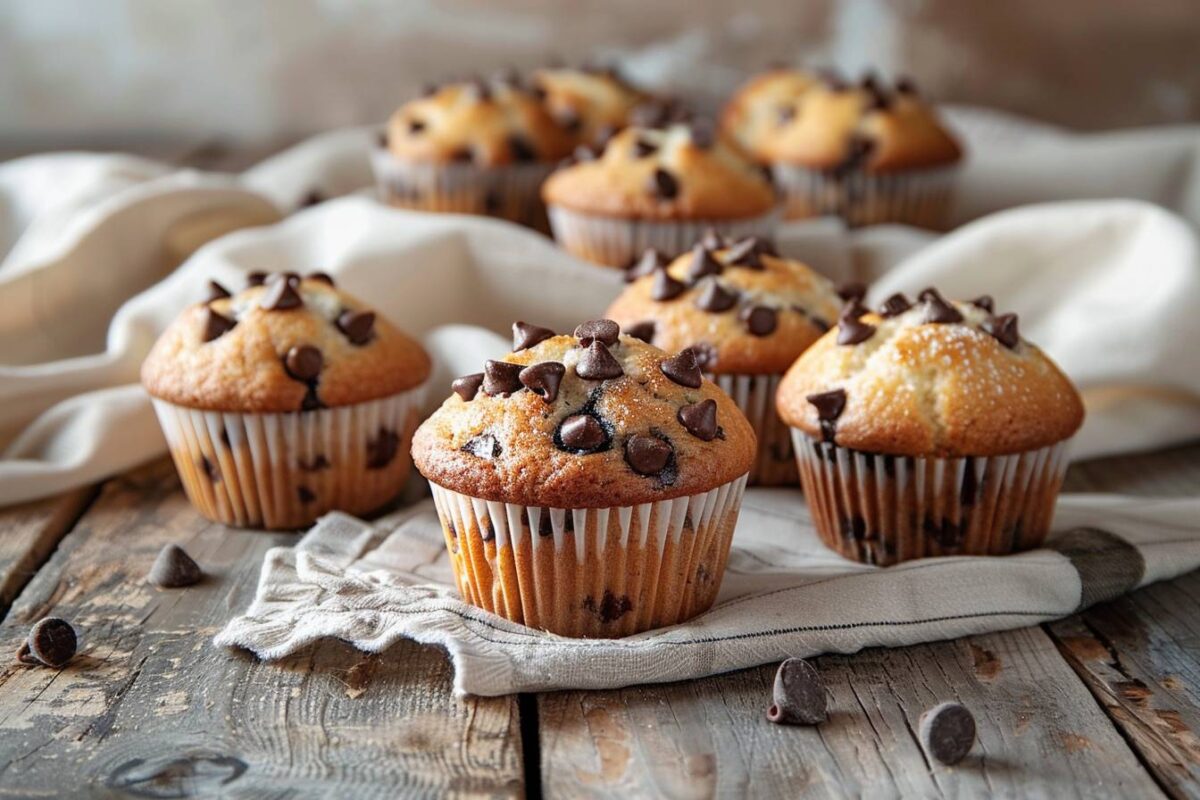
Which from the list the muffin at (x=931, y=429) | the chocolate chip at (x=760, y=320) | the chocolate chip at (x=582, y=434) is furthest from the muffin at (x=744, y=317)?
the chocolate chip at (x=582, y=434)

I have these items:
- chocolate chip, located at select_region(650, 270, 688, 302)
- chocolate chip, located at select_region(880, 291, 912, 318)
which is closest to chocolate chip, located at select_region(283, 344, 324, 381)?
chocolate chip, located at select_region(650, 270, 688, 302)

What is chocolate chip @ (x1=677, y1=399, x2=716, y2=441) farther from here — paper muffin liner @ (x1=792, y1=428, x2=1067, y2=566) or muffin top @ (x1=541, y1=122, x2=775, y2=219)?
muffin top @ (x1=541, y1=122, x2=775, y2=219)

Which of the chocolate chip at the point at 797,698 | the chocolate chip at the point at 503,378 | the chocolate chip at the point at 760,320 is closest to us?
the chocolate chip at the point at 797,698

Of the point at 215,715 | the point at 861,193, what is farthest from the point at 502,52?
the point at 215,715

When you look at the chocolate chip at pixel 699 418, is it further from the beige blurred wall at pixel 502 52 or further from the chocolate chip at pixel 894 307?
the beige blurred wall at pixel 502 52

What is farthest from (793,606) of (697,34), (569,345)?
(697,34)

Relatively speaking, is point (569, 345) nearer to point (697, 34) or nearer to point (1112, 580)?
point (1112, 580)
